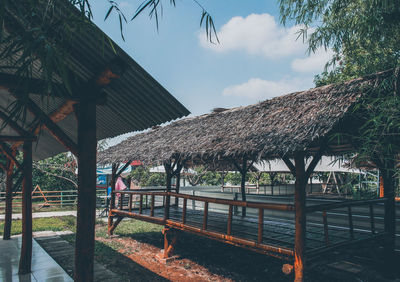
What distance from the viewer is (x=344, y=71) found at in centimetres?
1297

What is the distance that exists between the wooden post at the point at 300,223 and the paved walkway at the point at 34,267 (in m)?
3.81

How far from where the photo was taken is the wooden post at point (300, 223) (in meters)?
4.67

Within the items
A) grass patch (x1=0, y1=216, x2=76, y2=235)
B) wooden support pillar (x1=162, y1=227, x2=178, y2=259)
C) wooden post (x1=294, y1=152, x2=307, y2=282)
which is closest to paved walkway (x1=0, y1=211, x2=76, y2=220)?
grass patch (x1=0, y1=216, x2=76, y2=235)

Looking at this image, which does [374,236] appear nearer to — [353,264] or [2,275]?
[353,264]

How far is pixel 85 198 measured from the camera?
3281 millimetres

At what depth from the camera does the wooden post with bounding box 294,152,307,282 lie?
15.3 feet

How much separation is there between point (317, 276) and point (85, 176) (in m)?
5.40

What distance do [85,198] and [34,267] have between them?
130 inches

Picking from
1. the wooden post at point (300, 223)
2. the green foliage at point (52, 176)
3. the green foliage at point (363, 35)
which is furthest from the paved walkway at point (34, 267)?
the green foliage at point (52, 176)

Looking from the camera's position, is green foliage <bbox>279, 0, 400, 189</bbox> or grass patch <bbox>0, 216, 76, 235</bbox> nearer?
green foliage <bbox>279, 0, 400, 189</bbox>

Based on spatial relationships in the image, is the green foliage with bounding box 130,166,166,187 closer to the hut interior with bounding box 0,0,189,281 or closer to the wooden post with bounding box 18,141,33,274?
the wooden post with bounding box 18,141,33,274

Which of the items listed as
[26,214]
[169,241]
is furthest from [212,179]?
[26,214]

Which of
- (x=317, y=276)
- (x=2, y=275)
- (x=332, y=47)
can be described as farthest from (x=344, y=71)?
(x=2, y=275)

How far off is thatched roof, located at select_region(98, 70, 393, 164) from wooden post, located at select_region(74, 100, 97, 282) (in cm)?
306
